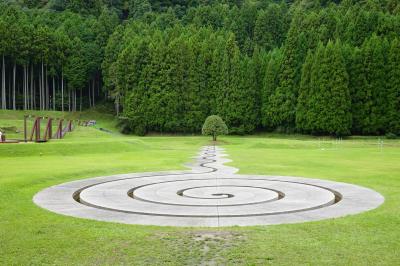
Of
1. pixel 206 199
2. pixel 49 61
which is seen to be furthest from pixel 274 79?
pixel 206 199

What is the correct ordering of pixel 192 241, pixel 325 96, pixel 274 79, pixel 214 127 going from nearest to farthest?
pixel 192 241 → pixel 214 127 → pixel 325 96 → pixel 274 79

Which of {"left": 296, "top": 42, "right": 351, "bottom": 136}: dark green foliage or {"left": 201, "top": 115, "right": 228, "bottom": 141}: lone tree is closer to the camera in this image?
{"left": 201, "top": 115, "right": 228, "bottom": 141}: lone tree

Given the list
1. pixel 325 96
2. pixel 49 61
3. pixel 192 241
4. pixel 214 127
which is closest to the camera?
pixel 192 241

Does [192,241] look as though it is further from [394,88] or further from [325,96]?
[394,88]

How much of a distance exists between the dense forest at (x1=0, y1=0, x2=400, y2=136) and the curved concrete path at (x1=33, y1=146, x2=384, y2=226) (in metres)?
42.1

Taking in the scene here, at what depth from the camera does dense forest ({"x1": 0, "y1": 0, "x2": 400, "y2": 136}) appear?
2218 inches

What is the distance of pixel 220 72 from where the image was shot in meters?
64.1

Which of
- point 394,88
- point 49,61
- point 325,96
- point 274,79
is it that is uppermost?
point 49,61

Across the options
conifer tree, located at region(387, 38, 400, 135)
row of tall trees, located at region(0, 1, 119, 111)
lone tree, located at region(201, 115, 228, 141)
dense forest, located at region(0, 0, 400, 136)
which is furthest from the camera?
row of tall trees, located at region(0, 1, 119, 111)

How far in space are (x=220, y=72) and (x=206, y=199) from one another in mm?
52734

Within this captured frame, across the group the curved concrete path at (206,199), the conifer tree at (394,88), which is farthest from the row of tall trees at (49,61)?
the curved concrete path at (206,199)

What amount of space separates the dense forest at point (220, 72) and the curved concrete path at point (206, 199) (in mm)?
42118

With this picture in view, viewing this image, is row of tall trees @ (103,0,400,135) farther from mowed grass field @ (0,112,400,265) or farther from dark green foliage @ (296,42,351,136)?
mowed grass field @ (0,112,400,265)

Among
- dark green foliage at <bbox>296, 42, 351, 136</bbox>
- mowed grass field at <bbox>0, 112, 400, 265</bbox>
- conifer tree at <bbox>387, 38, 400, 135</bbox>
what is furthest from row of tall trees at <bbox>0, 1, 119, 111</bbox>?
mowed grass field at <bbox>0, 112, 400, 265</bbox>
